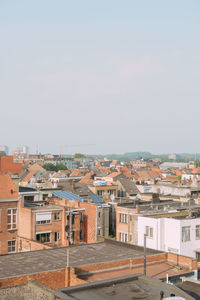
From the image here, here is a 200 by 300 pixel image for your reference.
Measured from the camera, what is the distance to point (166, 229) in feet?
138

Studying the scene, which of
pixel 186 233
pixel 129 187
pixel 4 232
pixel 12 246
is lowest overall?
pixel 12 246

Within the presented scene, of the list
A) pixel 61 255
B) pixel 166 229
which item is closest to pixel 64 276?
pixel 61 255

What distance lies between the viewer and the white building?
4094 centimetres

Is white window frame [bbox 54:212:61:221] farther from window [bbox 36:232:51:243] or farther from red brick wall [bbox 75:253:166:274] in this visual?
red brick wall [bbox 75:253:166:274]

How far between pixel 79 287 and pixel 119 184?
61813mm

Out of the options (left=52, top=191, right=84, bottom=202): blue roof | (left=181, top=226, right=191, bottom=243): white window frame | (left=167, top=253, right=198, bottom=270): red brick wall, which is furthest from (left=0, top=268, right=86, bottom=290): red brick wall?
(left=52, top=191, right=84, bottom=202): blue roof

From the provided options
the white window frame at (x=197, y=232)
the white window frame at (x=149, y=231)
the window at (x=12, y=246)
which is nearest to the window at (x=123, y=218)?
the white window frame at (x=149, y=231)

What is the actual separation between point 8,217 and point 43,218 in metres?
3.84

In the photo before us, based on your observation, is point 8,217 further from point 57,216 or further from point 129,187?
point 129,187

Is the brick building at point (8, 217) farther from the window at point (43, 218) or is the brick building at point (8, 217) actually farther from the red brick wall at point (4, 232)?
the window at point (43, 218)

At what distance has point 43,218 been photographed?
46.5 m

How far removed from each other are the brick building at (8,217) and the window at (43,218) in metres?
2.75

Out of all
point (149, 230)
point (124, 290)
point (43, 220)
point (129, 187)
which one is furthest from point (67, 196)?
point (124, 290)

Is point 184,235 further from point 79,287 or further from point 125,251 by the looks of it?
point 79,287
